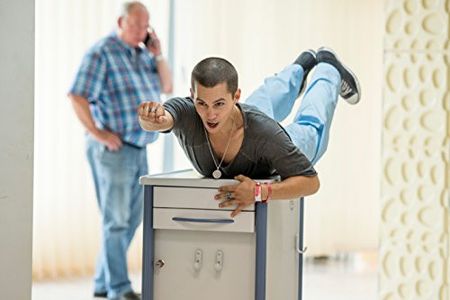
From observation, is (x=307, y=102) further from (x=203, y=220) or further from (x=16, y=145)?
(x=16, y=145)

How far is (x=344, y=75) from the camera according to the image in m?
3.05

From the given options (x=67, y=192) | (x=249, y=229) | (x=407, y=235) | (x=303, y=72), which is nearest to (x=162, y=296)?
(x=249, y=229)

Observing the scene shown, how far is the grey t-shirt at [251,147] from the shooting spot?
2068 millimetres

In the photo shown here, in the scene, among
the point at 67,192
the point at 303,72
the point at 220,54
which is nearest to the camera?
the point at 303,72

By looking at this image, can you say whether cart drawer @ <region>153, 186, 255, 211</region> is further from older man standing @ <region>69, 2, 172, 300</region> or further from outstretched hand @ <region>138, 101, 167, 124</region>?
older man standing @ <region>69, 2, 172, 300</region>

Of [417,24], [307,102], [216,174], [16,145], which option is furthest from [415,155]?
[16,145]

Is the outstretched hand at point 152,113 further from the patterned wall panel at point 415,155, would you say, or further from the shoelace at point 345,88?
the patterned wall panel at point 415,155

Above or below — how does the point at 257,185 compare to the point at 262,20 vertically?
below

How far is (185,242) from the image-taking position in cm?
206

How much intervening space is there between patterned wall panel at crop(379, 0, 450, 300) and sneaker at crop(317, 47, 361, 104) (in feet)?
0.52

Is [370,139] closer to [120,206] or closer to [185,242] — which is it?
[120,206]

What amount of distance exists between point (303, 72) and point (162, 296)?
1.25 m

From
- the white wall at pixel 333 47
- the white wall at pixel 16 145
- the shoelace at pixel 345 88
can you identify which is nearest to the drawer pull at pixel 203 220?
the white wall at pixel 16 145

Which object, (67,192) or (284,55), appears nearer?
(67,192)
